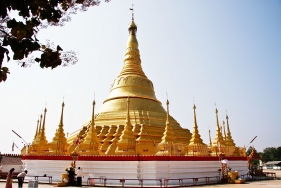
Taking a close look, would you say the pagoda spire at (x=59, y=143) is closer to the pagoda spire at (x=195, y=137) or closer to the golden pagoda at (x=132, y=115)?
the golden pagoda at (x=132, y=115)

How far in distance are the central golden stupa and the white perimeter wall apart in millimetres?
1127

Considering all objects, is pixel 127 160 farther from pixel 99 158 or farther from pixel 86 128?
pixel 86 128

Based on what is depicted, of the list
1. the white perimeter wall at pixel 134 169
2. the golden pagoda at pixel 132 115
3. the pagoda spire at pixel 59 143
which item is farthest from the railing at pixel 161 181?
the pagoda spire at pixel 59 143

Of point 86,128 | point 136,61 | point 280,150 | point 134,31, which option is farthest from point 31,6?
point 280,150

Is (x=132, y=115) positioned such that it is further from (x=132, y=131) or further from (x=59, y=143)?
(x=59, y=143)

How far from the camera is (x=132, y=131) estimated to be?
2123cm

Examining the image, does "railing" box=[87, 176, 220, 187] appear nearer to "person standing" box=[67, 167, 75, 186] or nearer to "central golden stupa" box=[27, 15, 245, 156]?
"person standing" box=[67, 167, 75, 186]

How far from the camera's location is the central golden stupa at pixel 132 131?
19906 millimetres

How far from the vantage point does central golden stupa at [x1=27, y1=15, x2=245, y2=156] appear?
19.9 m

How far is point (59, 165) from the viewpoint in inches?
730

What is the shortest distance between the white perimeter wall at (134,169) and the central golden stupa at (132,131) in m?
1.13

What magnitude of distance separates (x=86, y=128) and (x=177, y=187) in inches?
645

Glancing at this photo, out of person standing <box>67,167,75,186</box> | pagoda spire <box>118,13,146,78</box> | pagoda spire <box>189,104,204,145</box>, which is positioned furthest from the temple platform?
pagoda spire <box>118,13,146,78</box>

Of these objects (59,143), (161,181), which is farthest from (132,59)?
(161,181)
